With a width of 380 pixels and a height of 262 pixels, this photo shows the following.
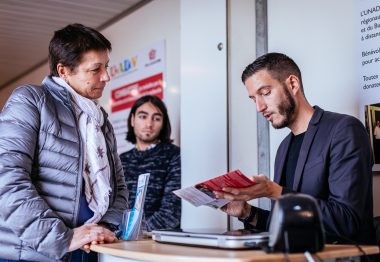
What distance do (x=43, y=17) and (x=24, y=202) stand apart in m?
3.42

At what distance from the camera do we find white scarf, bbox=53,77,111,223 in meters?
1.71

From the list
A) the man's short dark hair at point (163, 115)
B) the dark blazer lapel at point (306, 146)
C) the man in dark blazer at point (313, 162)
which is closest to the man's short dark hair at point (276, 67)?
the man in dark blazer at point (313, 162)

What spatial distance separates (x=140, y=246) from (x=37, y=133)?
52 cm

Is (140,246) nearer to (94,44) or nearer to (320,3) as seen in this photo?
(94,44)

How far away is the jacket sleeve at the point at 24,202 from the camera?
4.93 ft

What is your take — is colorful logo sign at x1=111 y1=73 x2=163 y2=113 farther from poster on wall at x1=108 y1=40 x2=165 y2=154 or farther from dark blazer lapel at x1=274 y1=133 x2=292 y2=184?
dark blazer lapel at x1=274 y1=133 x2=292 y2=184

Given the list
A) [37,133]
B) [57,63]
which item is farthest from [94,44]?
[37,133]

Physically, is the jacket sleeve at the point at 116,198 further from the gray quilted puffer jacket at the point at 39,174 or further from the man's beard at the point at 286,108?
the man's beard at the point at 286,108

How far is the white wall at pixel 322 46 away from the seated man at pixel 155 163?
669mm

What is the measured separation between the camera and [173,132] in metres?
3.78

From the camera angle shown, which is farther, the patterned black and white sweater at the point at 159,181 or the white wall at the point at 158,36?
the white wall at the point at 158,36

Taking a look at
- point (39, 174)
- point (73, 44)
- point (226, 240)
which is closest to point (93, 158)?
point (39, 174)

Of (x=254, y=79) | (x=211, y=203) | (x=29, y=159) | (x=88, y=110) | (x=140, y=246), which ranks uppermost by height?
(x=254, y=79)

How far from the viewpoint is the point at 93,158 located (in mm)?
1729
